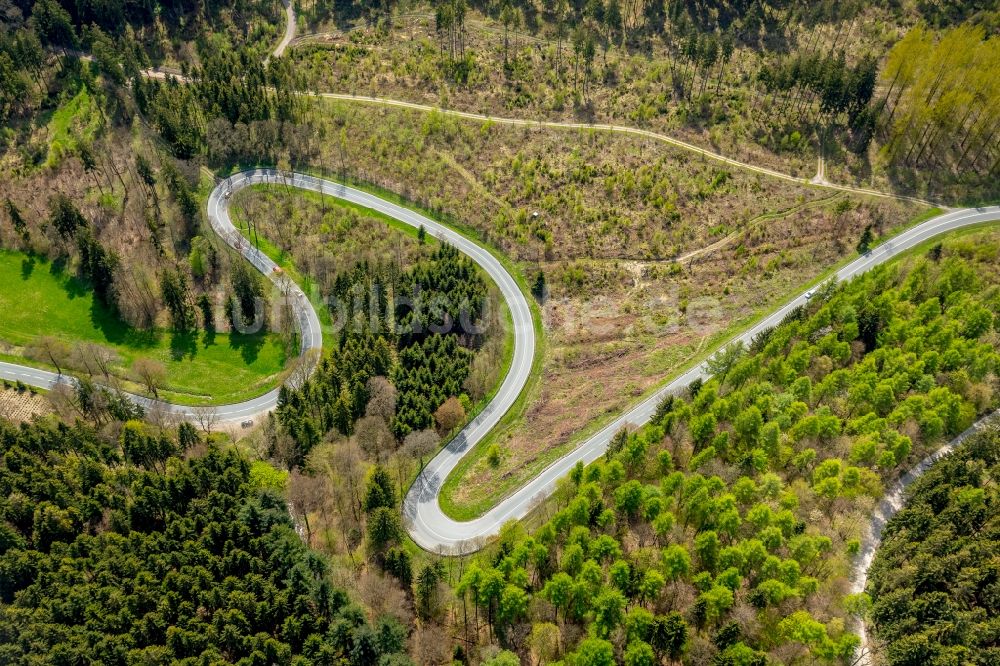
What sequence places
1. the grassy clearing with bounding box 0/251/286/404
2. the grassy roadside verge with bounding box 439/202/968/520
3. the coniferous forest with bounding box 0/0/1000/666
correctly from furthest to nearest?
the grassy clearing with bounding box 0/251/286/404 → the grassy roadside verge with bounding box 439/202/968/520 → the coniferous forest with bounding box 0/0/1000/666

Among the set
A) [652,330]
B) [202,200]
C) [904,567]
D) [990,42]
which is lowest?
[904,567]

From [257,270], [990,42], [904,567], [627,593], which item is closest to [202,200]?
[257,270]

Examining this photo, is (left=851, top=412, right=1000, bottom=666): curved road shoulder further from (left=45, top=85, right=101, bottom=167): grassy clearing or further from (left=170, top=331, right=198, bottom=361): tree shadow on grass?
(left=45, top=85, right=101, bottom=167): grassy clearing

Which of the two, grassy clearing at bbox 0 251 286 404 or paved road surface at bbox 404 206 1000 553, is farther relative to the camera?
grassy clearing at bbox 0 251 286 404

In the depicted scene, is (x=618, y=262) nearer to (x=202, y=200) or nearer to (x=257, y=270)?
(x=257, y=270)

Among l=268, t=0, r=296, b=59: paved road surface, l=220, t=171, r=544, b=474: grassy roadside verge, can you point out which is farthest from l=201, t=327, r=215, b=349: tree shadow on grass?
l=268, t=0, r=296, b=59: paved road surface

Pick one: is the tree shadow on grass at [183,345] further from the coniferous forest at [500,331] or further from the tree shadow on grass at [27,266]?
A: the tree shadow on grass at [27,266]
